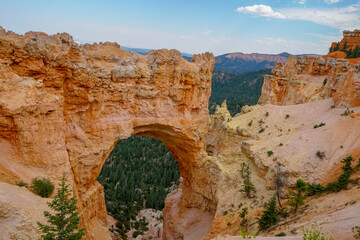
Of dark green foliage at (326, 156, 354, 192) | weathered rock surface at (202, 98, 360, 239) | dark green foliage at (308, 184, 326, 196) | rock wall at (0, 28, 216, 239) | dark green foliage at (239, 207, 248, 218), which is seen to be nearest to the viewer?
rock wall at (0, 28, 216, 239)

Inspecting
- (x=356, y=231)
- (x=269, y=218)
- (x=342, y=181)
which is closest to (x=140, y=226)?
(x=269, y=218)

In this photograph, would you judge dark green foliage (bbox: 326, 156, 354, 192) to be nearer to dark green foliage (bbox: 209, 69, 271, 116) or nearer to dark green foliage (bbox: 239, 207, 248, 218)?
dark green foliage (bbox: 239, 207, 248, 218)

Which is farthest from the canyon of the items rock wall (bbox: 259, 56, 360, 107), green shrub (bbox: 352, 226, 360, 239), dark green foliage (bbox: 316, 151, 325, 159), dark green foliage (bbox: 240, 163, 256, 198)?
rock wall (bbox: 259, 56, 360, 107)

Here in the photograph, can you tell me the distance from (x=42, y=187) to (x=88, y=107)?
6.42 metres

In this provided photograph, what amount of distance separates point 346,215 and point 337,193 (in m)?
3.77

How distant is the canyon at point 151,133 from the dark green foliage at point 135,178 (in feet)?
43.6

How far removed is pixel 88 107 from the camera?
17547 mm

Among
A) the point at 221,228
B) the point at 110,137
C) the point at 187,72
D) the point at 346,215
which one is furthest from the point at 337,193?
the point at 110,137

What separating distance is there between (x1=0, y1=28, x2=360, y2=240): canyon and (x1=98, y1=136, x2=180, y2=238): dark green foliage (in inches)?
523

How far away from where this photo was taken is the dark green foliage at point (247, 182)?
1941cm

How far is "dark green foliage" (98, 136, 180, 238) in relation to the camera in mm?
39628

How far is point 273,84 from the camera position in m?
43.8

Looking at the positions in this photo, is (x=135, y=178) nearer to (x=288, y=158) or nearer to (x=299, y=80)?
(x=299, y=80)

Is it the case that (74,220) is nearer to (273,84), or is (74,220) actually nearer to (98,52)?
(98,52)
